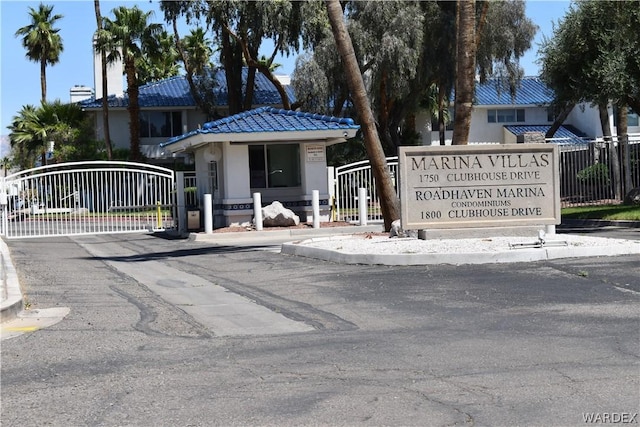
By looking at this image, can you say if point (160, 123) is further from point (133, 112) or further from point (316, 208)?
point (316, 208)

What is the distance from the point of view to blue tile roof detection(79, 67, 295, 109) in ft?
175

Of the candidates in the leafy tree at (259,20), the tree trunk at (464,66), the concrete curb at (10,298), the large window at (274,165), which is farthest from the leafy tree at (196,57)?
the concrete curb at (10,298)

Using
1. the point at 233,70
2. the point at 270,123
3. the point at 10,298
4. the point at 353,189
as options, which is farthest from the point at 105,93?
the point at 10,298

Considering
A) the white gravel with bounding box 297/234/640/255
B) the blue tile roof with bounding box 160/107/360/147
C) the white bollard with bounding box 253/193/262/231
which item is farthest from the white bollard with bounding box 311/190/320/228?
the white gravel with bounding box 297/234/640/255

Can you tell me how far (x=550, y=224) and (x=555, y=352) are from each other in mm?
9488

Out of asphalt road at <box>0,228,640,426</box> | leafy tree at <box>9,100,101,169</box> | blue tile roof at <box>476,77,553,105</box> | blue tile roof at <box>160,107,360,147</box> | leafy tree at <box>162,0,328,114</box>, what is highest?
leafy tree at <box>162,0,328,114</box>

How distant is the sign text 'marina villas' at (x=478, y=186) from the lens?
668 inches

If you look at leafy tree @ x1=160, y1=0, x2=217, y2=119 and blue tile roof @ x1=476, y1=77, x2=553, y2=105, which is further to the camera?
blue tile roof @ x1=476, y1=77, x2=553, y2=105

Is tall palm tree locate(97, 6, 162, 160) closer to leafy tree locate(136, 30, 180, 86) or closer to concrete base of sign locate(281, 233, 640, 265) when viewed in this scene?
leafy tree locate(136, 30, 180, 86)

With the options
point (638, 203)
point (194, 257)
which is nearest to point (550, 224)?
point (194, 257)

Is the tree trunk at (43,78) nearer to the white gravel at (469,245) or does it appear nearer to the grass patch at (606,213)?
the grass patch at (606,213)

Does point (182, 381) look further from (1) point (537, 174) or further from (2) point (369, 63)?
(2) point (369, 63)

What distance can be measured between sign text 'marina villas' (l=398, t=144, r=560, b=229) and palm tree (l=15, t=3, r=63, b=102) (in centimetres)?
4842

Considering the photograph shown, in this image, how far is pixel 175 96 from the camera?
2148 inches
